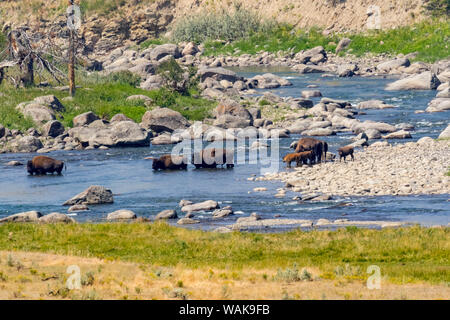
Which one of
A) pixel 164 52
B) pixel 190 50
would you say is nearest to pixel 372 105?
pixel 164 52

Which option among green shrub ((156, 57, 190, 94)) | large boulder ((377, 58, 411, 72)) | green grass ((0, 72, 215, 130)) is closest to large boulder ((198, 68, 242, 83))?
green shrub ((156, 57, 190, 94))

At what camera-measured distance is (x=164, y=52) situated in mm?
85500

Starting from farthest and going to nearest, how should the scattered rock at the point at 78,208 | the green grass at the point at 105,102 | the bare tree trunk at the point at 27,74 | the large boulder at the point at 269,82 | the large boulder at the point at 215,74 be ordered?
the large boulder at the point at 269,82 → the large boulder at the point at 215,74 → the bare tree trunk at the point at 27,74 → the green grass at the point at 105,102 → the scattered rock at the point at 78,208

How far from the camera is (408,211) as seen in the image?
86.8 ft

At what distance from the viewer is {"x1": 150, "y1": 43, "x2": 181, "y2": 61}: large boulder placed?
84188 mm

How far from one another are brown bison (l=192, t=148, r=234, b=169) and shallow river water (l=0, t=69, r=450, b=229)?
0.45m

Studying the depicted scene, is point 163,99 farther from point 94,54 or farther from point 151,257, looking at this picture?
point 94,54

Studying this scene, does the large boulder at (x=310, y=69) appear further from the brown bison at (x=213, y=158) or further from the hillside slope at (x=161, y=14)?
the brown bison at (x=213, y=158)

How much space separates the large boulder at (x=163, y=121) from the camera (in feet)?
152

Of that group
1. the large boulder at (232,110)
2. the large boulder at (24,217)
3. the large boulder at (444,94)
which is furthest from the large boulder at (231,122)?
the large boulder at (24,217)

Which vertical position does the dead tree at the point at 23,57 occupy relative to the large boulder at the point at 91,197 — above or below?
above

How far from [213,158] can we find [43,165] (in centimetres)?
786

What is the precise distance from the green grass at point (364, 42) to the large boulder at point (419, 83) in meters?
11.4

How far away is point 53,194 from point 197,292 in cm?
1876
